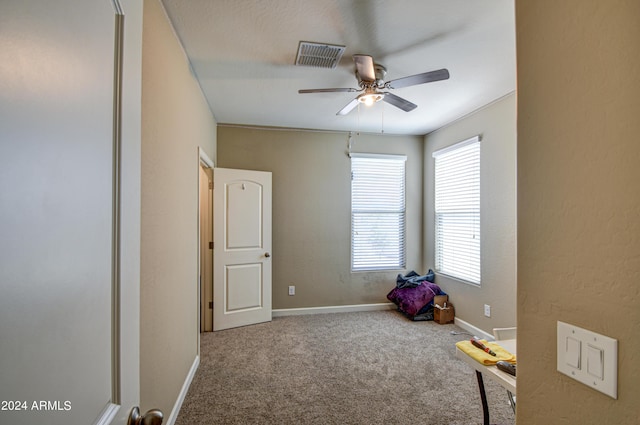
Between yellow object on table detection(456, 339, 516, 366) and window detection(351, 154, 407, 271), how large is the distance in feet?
9.96

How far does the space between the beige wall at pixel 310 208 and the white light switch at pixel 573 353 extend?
3.75 metres

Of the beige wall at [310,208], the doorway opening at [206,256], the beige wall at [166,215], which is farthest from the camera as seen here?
the beige wall at [310,208]

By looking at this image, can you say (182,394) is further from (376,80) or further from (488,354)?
(376,80)

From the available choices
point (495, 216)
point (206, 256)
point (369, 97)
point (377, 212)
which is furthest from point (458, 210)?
point (206, 256)

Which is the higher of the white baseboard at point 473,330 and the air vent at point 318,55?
the air vent at point 318,55

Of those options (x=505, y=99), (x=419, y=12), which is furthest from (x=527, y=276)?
(x=505, y=99)

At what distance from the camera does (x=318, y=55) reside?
231 cm

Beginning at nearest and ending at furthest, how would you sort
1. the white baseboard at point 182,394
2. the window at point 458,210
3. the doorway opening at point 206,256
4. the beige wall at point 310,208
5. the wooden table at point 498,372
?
the wooden table at point 498,372 → the white baseboard at point 182,394 → the window at point 458,210 → the doorway opening at point 206,256 → the beige wall at point 310,208

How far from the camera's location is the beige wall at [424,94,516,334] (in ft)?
10.2

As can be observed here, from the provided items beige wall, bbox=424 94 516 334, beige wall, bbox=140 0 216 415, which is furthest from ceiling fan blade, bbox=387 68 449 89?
beige wall, bbox=140 0 216 415

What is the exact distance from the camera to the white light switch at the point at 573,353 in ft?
2.25

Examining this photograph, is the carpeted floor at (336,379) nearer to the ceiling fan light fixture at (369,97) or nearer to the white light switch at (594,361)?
the white light switch at (594,361)

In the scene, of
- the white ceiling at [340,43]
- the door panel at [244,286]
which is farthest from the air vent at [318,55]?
the door panel at [244,286]

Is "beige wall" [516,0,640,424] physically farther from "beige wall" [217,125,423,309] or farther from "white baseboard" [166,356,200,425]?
"beige wall" [217,125,423,309]
